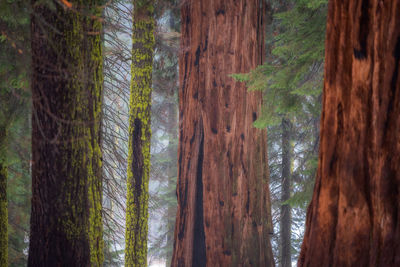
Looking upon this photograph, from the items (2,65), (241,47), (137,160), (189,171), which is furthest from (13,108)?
(241,47)

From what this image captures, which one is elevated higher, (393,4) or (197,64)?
(197,64)

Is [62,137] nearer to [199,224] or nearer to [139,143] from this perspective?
[199,224]

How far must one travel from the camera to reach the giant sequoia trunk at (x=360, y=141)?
210 centimetres

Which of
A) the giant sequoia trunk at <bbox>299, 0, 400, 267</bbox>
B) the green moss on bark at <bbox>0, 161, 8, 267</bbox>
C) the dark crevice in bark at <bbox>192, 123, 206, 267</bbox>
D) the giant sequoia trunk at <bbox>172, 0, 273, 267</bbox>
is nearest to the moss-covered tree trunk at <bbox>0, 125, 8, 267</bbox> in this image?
the green moss on bark at <bbox>0, 161, 8, 267</bbox>

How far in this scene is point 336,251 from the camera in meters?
2.34

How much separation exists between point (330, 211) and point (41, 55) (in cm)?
305

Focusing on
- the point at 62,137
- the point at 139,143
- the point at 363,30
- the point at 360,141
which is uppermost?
the point at 139,143

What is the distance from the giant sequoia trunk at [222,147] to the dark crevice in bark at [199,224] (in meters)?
0.02

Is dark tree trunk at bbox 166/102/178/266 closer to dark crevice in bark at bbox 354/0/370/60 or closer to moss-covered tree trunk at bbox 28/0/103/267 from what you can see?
moss-covered tree trunk at bbox 28/0/103/267

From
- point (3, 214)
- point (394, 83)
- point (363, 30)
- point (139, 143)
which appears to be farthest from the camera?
point (139, 143)

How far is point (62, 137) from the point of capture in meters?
3.54

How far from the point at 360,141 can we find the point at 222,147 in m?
3.13

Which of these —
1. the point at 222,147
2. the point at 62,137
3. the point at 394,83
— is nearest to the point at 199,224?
the point at 222,147

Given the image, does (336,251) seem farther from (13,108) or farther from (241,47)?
(13,108)
